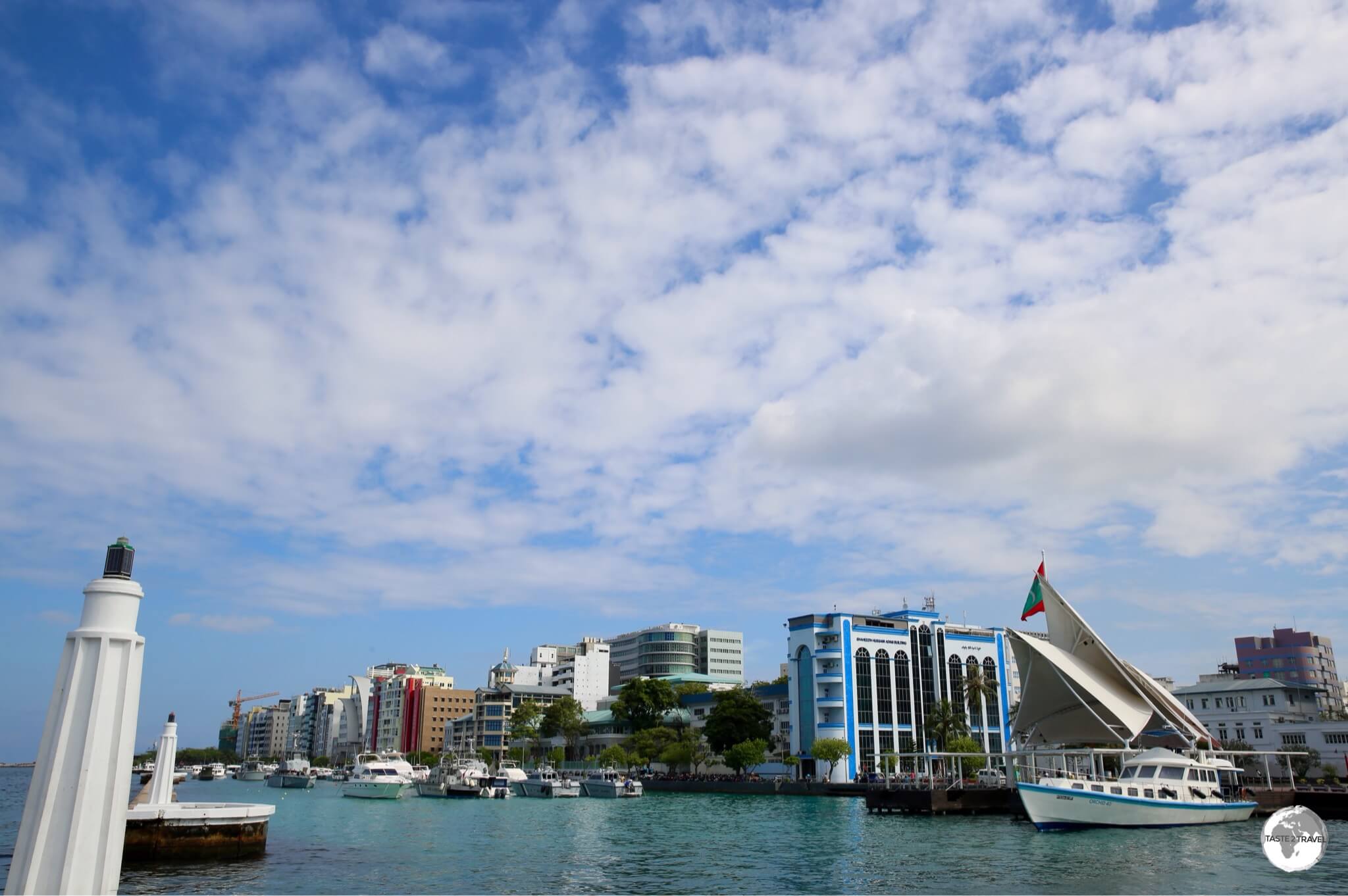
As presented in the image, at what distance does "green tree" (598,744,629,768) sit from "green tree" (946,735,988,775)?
3738 cm

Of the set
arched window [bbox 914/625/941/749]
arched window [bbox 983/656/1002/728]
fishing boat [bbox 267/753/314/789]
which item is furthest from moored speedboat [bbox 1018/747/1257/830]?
fishing boat [bbox 267/753/314/789]

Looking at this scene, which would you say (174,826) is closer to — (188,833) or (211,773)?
(188,833)

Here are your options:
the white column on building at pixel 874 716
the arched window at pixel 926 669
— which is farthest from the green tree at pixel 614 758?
the arched window at pixel 926 669

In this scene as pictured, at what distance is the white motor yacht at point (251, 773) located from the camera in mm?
169000

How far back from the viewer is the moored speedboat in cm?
4628

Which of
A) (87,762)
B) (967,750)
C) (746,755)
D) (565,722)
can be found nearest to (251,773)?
(565,722)

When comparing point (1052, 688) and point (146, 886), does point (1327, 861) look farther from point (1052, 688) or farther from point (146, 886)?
point (146, 886)

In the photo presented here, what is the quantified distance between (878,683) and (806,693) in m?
7.86

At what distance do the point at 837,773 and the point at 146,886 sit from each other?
78289 millimetres

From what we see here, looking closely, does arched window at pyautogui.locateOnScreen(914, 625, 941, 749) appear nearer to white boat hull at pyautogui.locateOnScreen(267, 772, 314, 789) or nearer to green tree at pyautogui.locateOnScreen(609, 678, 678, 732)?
green tree at pyautogui.locateOnScreen(609, 678, 678, 732)

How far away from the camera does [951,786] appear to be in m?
66.2

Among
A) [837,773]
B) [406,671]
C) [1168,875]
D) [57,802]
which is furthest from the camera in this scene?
[406,671]

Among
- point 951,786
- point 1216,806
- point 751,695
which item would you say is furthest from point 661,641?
point 1216,806

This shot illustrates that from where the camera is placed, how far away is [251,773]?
569 ft
